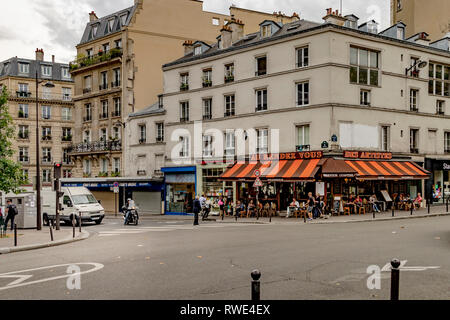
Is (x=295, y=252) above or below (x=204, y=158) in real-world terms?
below

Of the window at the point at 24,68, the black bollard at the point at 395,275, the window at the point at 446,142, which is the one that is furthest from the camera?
the window at the point at 24,68

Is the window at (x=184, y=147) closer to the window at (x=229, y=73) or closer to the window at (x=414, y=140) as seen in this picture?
the window at (x=229, y=73)

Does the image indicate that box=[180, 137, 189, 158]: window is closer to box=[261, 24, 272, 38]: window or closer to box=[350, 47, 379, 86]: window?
box=[261, 24, 272, 38]: window

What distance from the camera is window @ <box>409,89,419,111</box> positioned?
31078 millimetres

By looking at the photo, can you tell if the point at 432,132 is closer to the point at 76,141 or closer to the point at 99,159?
the point at 99,159

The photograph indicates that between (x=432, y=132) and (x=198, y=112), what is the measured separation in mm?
15991

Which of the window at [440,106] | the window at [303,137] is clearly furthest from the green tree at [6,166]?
the window at [440,106]

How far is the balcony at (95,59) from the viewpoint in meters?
41.7

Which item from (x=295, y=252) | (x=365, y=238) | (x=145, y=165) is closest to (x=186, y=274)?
(x=295, y=252)

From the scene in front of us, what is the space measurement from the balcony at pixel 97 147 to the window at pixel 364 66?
70.7ft

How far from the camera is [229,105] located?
32500mm

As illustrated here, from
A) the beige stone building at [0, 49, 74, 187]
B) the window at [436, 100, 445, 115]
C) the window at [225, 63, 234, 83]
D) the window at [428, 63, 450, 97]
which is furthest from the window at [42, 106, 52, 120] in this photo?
the window at [436, 100, 445, 115]

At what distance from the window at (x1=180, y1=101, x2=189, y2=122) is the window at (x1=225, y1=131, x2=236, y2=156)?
4.35 m
